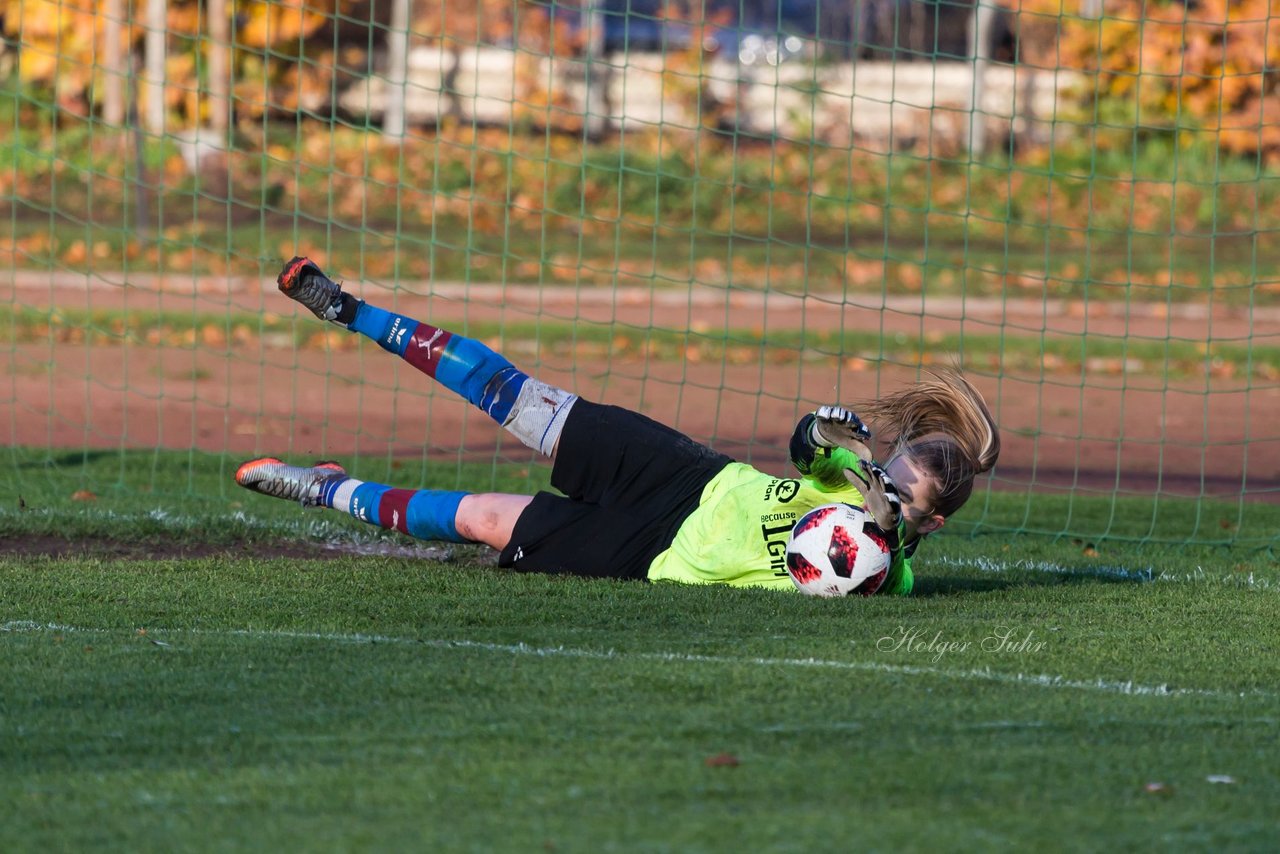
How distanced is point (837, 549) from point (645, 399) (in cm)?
630

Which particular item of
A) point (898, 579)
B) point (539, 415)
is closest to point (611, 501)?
point (539, 415)

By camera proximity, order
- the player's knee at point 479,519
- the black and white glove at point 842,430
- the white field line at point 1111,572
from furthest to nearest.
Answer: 1. the white field line at point 1111,572
2. the player's knee at point 479,519
3. the black and white glove at point 842,430

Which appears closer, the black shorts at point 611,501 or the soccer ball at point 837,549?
the soccer ball at point 837,549

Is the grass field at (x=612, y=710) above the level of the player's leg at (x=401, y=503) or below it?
below

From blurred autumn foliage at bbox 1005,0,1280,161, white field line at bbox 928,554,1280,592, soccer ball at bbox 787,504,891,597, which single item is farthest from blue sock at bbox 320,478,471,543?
blurred autumn foliage at bbox 1005,0,1280,161

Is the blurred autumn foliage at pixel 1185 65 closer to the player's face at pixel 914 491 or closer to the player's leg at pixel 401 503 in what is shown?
the player's face at pixel 914 491

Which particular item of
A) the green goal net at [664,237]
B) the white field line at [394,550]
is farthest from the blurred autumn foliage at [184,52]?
the white field line at [394,550]

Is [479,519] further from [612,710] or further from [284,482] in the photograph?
[612,710]

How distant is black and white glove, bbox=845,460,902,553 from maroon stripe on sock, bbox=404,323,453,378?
161 cm

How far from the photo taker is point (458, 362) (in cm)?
601

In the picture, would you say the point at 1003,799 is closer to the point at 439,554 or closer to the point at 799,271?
the point at 439,554

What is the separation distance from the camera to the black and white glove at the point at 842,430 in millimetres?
5094

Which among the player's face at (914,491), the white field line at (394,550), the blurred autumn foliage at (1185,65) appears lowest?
the white field line at (394,550)

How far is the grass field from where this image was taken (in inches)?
126
